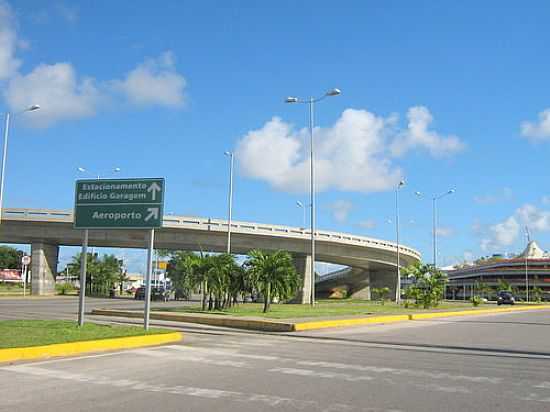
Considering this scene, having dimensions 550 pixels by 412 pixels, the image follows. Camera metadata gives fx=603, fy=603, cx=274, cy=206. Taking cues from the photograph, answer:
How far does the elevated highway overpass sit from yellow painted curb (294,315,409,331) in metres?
28.5

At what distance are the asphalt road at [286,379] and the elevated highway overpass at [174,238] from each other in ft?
136

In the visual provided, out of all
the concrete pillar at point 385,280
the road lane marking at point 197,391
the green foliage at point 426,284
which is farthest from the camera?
the concrete pillar at point 385,280

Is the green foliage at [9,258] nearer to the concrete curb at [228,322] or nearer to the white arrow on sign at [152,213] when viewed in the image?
the concrete curb at [228,322]

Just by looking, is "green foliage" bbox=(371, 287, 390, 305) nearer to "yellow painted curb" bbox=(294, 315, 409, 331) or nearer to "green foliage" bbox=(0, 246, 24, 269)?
"yellow painted curb" bbox=(294, 315, 409, 331)

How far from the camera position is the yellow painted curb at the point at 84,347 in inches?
487

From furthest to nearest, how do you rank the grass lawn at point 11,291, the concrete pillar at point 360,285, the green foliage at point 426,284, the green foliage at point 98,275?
the concrete pillar at point 360,285 < the green foliage at point 98,275 < the grass lawn at point 11,291 < the green foliage at point 426,284

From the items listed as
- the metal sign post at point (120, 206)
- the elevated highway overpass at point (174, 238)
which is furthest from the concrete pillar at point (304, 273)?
the metal sign post at point (120, 206)

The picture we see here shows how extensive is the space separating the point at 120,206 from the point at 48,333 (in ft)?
16.1

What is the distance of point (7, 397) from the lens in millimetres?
8516

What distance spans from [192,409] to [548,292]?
512ft

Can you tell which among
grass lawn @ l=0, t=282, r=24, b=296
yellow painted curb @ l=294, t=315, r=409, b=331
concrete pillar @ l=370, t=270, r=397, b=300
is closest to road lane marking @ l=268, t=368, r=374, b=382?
yellow painted curb @ l=294, t=315, r=409, b=331

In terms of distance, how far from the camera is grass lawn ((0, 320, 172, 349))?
1375 cm

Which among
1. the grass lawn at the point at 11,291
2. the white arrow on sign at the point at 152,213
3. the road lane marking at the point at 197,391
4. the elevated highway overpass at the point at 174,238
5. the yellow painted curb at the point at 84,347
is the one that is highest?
the elevated highway overpass at the point at 174,238

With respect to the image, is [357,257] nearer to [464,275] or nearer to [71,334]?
[71,334]
